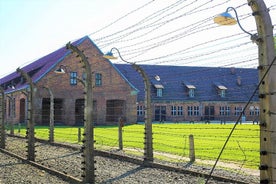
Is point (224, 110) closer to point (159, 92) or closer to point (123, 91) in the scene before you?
point (159, 92)

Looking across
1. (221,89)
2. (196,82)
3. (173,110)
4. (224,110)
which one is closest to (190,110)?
(173,110)

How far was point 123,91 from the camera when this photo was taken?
41500 millimetres

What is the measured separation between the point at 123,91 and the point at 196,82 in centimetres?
1582

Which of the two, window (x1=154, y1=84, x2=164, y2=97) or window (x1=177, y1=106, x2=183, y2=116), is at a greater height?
window (x1=154, y1=84, x2=164, y2=97)

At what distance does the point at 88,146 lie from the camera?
8.37 metres

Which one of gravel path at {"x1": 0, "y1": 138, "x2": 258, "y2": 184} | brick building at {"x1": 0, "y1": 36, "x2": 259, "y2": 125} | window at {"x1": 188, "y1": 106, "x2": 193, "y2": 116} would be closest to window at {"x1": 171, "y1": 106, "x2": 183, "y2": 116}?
brick building at {"x1": 0, "y1": 36, "x2": 259, "y2": 125}

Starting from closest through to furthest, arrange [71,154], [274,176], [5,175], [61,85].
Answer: [274,176] → [5,175] → [71,154] → [61,85]

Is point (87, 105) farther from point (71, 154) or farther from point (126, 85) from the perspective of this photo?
point (126, 85)

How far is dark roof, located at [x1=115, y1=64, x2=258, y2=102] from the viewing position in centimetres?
5056

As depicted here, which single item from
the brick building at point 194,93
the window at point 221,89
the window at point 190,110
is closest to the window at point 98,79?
the brick building at point 194,93

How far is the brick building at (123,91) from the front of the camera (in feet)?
126

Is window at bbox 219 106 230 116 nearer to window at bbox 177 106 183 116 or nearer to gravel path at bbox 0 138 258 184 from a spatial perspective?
window at bbox 177 106 183 116

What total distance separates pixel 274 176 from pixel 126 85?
37.8 m

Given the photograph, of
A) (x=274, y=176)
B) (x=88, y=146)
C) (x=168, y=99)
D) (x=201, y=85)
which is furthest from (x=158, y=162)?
(x=201, y=85)
